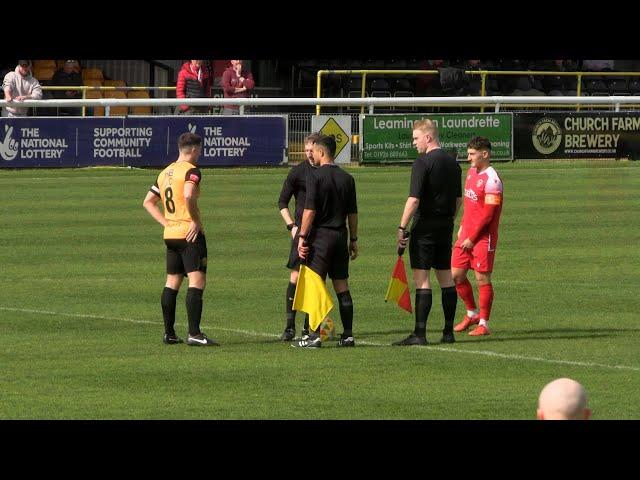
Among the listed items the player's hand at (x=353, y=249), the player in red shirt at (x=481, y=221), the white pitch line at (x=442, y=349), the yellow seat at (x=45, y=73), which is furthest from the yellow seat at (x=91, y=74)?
the player's hand at (x=353, y=249)

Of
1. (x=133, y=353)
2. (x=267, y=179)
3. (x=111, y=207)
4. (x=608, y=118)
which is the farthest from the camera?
(x=608, y=118)

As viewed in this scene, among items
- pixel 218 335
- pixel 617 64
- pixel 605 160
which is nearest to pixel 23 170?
pixel 605 160

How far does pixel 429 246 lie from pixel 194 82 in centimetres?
2173

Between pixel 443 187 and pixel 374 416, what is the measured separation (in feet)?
11.6

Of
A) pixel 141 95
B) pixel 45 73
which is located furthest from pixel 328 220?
pixel 45 73

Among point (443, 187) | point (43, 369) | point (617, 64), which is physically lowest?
point (43, 369)

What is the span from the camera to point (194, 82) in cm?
3456

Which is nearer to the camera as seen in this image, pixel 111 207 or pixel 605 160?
pixel 111 207

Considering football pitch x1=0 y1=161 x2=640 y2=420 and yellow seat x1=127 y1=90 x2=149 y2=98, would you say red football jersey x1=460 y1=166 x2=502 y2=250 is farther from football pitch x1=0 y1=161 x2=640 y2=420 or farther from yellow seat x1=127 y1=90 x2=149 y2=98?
yellow seat x1=127 y1=90 x2=149 y2=98

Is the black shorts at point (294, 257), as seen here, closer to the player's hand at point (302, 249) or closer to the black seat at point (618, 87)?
the player's hand at point (302, 249)

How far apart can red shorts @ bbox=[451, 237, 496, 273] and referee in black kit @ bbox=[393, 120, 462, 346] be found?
2.74 feet

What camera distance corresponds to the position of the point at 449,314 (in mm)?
13906

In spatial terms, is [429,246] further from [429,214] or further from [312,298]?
[312,298]

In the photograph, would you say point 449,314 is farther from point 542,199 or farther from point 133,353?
point 542,199
